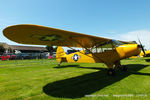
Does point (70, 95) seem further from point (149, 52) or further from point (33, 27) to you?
point (149, 52)

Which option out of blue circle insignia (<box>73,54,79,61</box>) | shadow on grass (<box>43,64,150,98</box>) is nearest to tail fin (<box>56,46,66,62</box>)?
blue circle insignia (<box>73,54,79,61</box>)

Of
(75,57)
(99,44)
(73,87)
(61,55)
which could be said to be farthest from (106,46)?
(61,55)

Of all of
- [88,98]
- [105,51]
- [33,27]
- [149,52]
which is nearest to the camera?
[88,98]

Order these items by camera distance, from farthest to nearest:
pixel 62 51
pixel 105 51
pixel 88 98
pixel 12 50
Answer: pixel 12 50 < pixel 62 51 < pixel 105 51 < pixel 88 98

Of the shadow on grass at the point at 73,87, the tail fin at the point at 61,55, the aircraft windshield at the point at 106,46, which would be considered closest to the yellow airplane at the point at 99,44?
the aircraft windshield at the point at 106,46

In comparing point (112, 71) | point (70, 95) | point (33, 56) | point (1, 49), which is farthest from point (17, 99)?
point (1, 49)

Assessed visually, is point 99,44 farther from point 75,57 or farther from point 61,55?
point 61,55

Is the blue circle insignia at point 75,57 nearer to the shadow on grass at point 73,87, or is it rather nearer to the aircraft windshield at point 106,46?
the aircraft windshield at point 106,46

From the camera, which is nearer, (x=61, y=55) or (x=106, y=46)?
(x=106, y=46)

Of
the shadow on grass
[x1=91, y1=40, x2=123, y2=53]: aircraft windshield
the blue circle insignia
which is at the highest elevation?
[x1=91, y1=40, x2=123, y2=53]: aircraft windshield

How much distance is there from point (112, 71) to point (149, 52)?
658 inches

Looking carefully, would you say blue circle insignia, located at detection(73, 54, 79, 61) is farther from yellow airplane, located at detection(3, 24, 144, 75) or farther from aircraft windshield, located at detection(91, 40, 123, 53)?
aircraft windshield, located at detection(91, 40, 123, 53)

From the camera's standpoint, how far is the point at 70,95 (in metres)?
3.36

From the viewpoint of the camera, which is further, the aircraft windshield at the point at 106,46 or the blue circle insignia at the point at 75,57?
the blue circle insignia at the point at 75,57
